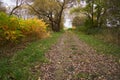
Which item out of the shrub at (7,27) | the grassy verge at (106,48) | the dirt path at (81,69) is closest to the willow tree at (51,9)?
the grassy verge at (106,48)

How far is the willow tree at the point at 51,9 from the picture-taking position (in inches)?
1458

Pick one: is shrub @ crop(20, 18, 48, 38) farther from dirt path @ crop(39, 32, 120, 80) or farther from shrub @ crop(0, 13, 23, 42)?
dirt path @ crop(39, 32, 120, 80)

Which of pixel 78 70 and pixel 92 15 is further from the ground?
pixel 92 15

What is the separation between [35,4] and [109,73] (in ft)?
108

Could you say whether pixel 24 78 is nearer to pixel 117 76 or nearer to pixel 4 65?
pixel 4 65

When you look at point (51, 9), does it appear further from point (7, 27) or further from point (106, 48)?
point (7, 27)

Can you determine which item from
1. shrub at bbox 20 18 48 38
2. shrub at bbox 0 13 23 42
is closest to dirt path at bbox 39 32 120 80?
shrub at bbox 0 13 23 42

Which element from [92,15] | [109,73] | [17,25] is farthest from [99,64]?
[92,15]

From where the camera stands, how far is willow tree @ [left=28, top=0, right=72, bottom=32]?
37.0 meters

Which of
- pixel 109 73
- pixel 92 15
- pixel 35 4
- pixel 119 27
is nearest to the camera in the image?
pixel 109 73

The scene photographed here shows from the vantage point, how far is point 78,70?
753 centimetres

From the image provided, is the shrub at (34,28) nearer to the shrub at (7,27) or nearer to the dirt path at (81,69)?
the shrub at (7,27)

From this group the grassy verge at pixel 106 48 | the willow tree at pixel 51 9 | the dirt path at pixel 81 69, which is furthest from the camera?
the willow tree at pixel 51 9

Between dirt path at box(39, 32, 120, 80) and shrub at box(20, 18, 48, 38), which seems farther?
shrub at box(20, 18, 48, 38)
